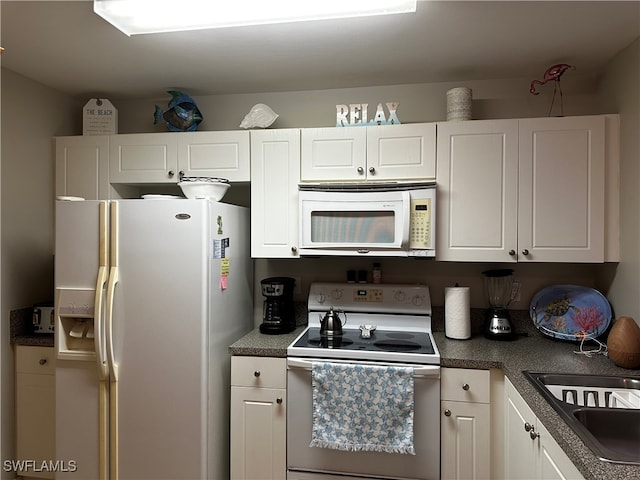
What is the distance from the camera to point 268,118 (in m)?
2.54

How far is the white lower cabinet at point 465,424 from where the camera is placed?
1987 millimetres

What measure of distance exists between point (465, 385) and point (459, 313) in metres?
0.47

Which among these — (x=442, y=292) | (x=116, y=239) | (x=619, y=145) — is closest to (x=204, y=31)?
(x=116, y=239)

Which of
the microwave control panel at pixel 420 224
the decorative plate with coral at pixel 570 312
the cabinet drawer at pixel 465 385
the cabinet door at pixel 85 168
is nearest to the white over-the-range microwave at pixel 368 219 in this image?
the microwave control panel at pixel 420 224

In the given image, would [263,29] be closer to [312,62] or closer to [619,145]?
[312,62]

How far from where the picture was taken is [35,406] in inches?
98.5

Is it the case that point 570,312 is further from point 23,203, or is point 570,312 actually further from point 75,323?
point 23,203

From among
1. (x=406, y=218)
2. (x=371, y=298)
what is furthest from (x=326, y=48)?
(x=371, y=298)

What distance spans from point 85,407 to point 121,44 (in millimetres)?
1856

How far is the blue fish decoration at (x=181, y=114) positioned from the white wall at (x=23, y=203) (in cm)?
77

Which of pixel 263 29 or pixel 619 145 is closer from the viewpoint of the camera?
pixel 263 29

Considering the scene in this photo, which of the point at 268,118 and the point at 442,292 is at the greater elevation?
the point at 268,118

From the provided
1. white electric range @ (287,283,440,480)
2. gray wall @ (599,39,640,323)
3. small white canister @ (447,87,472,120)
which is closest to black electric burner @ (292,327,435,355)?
white electric range @ (287,283,440,480)

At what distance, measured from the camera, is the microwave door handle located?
2.22m
